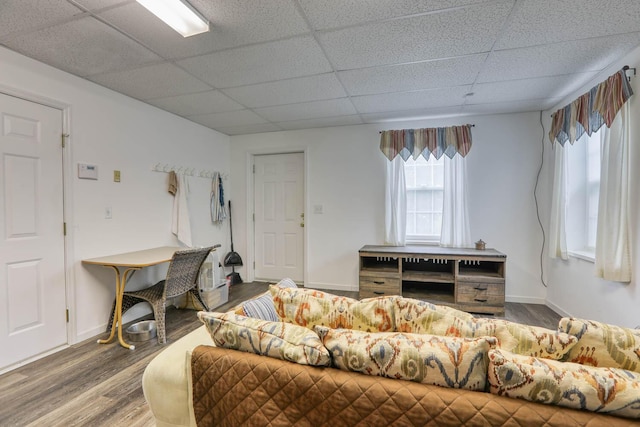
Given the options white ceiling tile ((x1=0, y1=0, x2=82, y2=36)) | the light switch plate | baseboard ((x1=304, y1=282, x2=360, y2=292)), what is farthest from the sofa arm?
baseboard ((x1=304, y1=282, x2=360, y2=292))

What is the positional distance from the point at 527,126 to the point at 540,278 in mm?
1871

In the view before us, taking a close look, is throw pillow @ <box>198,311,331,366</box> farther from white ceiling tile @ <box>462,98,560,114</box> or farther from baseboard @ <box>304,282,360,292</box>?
white ceiling tile @ <box>462,98,560,114</box>

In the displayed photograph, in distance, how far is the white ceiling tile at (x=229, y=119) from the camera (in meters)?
3.55

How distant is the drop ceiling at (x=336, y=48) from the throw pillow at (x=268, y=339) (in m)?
1.73

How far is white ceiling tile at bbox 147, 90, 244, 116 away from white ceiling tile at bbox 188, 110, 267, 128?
14 centimetres

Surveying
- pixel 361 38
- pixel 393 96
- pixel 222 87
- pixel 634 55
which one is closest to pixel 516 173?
pixel 634 55

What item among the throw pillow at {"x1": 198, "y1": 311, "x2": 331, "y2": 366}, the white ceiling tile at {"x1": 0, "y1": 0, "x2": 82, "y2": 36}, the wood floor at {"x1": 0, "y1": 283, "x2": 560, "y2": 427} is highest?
the white ceiling tile at {"x1": 0, "y1": 0, "x2": 82, "y2": 36}

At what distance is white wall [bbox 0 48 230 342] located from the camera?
7.83 ft

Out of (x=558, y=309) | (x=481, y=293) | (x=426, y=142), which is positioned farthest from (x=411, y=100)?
(x=558, y=309)

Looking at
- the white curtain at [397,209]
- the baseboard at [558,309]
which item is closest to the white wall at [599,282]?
the baseboard at [558,309]

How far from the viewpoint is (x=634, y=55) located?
7.01 ft

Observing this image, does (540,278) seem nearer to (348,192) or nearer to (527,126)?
(527,126)

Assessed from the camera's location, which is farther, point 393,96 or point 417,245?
point 417,245

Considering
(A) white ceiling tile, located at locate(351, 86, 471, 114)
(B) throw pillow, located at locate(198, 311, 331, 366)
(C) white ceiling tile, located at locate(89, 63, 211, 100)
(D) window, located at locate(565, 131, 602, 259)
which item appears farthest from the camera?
(A) white ceiling tile, located at locate(351, 86, 471, 114)
